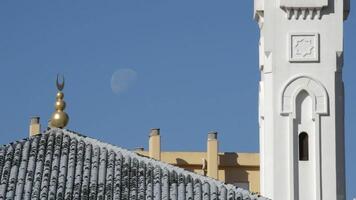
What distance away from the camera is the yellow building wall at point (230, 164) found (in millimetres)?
Result: 57250

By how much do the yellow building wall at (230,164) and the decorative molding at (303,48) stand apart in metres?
20.8

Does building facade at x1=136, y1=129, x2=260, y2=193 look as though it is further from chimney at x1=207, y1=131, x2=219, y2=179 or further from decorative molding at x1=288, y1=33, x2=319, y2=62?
decorative molding at x1=288, y1=33, x2=319, y2=62

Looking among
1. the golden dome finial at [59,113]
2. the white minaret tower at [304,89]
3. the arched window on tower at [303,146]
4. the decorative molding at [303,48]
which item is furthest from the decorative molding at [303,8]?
the golden dome finial at [59,113]

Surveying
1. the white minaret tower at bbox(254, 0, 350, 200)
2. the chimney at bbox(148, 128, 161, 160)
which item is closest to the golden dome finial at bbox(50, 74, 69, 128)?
the white minaret tower at bbox(254, 0, 350, 200)

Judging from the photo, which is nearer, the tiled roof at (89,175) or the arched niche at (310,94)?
the tiled roof at (89,175)

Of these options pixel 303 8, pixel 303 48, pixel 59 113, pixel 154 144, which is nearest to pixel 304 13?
pixel 303 8

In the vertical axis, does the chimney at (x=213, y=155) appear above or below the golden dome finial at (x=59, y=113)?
above

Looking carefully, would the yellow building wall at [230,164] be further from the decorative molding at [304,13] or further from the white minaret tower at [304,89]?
the decorative molding at [304,13]

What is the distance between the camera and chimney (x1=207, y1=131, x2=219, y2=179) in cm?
5684

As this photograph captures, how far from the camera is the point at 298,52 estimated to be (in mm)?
36031

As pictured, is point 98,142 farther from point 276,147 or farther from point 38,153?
point 276,147

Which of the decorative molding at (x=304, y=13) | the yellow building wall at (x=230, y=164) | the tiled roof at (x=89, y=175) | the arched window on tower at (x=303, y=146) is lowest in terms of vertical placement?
the tiled roof at (x=89, y=175)

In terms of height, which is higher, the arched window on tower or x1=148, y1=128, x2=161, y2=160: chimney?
x1=148, y1=128, x2=161, y2=160: chimney

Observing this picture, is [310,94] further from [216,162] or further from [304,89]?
[216,162]
